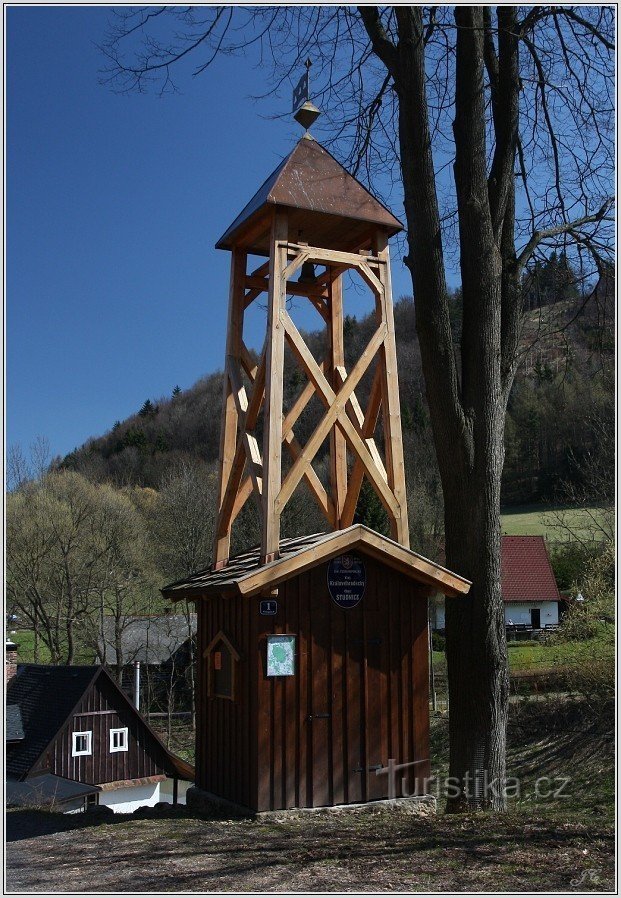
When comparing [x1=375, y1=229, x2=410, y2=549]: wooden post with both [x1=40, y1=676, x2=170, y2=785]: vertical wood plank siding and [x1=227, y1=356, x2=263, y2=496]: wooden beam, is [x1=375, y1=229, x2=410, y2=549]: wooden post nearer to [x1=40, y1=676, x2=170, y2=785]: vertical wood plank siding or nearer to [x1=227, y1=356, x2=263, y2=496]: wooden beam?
[x1=227, y1=356, x2=263, y2=496]: wooden beam

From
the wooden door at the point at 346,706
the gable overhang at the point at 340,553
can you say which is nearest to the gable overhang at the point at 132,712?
the wooden door at the point at 346,706

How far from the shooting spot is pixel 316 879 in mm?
5664

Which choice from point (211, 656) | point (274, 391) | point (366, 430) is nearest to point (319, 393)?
point (274, 391)

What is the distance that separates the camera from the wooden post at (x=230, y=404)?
9594 millimetres

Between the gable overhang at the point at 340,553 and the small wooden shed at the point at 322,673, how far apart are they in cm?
1

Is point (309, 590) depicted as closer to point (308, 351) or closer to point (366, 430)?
point (366, 430)

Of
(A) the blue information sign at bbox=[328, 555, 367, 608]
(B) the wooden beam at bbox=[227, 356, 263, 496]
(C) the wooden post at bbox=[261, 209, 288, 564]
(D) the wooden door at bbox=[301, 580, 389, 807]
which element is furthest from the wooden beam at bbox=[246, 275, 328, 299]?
(D) the wooden door at bbox=[301, 580, 389, 807]

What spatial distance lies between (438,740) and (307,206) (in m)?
18.8

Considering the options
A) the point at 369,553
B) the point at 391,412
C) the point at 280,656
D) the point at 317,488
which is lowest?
the point at 280,656

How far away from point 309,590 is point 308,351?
8.36ft

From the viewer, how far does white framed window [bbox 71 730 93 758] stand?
24500mm

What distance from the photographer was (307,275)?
1005 centimetres

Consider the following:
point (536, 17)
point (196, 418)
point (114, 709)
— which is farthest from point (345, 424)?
point (196, 418)

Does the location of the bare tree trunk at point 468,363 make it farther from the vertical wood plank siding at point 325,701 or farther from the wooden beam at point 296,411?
the wooden beam at point 296,411
